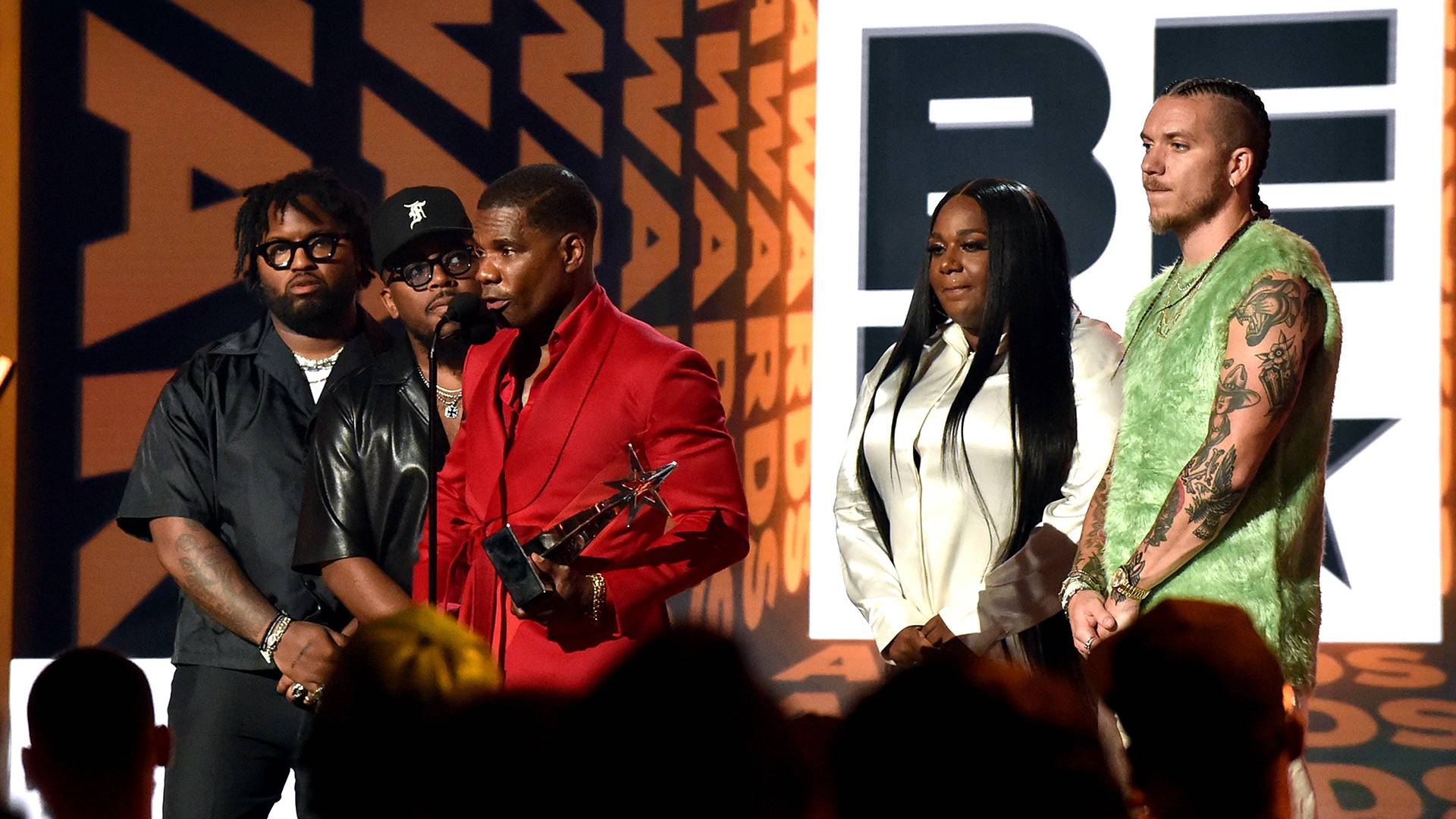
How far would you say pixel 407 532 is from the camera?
3.53 metres

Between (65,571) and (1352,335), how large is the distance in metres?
4.23

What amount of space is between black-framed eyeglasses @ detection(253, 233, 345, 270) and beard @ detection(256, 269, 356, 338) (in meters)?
0.06

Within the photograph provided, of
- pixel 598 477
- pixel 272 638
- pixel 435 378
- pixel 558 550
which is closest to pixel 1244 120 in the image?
pixel 598 477

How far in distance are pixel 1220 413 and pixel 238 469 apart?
2193 mm

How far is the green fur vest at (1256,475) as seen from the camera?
2.77 m

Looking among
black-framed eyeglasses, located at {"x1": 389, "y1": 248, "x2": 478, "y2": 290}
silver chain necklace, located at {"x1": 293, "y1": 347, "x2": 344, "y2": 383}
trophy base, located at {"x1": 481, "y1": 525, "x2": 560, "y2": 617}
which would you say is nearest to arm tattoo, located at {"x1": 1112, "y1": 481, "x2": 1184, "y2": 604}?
trophy base, located at {"x1": 481, "y1": 525, "x2": 560, "y2": 617}

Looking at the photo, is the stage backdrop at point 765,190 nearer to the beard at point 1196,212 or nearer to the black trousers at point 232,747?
the black trousers at point 232,747

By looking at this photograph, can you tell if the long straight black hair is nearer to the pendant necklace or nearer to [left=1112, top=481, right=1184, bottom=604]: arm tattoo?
the pendant necklace

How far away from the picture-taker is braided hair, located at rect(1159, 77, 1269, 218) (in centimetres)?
291

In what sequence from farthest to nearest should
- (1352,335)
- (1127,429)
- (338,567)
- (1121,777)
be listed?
(1352,335)
(338,567)
(1127,429)
(1121,777)

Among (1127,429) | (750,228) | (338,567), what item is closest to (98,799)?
(338,567)

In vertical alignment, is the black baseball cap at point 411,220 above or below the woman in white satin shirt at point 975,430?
above

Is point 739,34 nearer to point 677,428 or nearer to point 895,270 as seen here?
point 895,270

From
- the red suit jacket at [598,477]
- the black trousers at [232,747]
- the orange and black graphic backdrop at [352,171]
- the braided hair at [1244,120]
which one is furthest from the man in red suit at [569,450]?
the orange and black graphic backdrop at [352,171]
